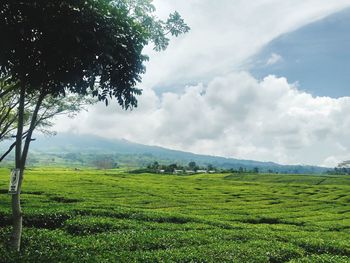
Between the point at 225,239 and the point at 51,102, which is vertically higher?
the point at 51,102

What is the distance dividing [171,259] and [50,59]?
30.5 ft

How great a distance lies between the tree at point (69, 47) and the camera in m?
14.3

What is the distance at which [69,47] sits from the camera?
14.9 metres

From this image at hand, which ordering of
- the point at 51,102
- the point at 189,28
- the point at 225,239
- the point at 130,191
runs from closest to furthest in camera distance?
the point at 189,28
the point at 225,239
the point at 51,102
the point at 130,191

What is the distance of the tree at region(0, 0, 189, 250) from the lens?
1434cm

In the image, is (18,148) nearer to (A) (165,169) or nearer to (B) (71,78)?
(B) (71,78)

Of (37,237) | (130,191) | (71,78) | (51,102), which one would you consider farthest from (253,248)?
(130,191)

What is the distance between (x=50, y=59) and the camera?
1529cm

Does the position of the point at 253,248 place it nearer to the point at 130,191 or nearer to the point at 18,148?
the point at 18,148

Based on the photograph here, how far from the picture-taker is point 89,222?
27.1m

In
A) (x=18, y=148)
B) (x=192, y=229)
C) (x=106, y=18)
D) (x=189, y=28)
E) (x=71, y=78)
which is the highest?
(x=189, y=28)

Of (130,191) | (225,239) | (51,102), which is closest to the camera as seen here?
(225,239)

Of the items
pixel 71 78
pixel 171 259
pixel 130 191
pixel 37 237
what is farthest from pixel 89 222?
pixel 130 191

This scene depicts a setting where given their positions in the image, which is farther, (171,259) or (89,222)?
(89,222)
